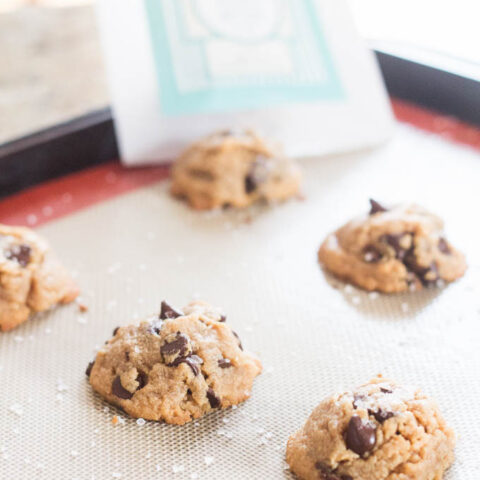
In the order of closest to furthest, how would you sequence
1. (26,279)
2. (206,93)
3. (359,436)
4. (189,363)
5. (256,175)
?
1. (359,436)
2. (189,363)
3. (26,279)
4. (256,175)
5. (206,93)

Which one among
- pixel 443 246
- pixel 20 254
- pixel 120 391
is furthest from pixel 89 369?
pixel 443 246

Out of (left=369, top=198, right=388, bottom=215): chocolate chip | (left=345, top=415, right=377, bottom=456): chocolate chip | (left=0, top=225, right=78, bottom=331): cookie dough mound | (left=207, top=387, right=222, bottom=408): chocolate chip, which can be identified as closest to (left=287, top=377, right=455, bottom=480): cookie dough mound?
(left=345, top=415, right=377, bottom=456): chocolate chip

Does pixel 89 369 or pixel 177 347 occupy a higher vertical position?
pixel 177 347

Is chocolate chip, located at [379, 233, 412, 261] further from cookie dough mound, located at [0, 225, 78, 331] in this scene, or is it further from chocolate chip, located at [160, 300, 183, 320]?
cookie dough mound, located at [0, 225, 78, 331]

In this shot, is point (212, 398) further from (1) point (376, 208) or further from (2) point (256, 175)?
(2) point (256, 175)

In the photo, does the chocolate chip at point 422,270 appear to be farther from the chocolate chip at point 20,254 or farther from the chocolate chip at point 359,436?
the chocolate chip at point 20,254

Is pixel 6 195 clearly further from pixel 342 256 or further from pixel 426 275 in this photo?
pixel 426 275

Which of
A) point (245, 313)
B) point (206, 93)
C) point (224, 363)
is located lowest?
point (245, 313)
